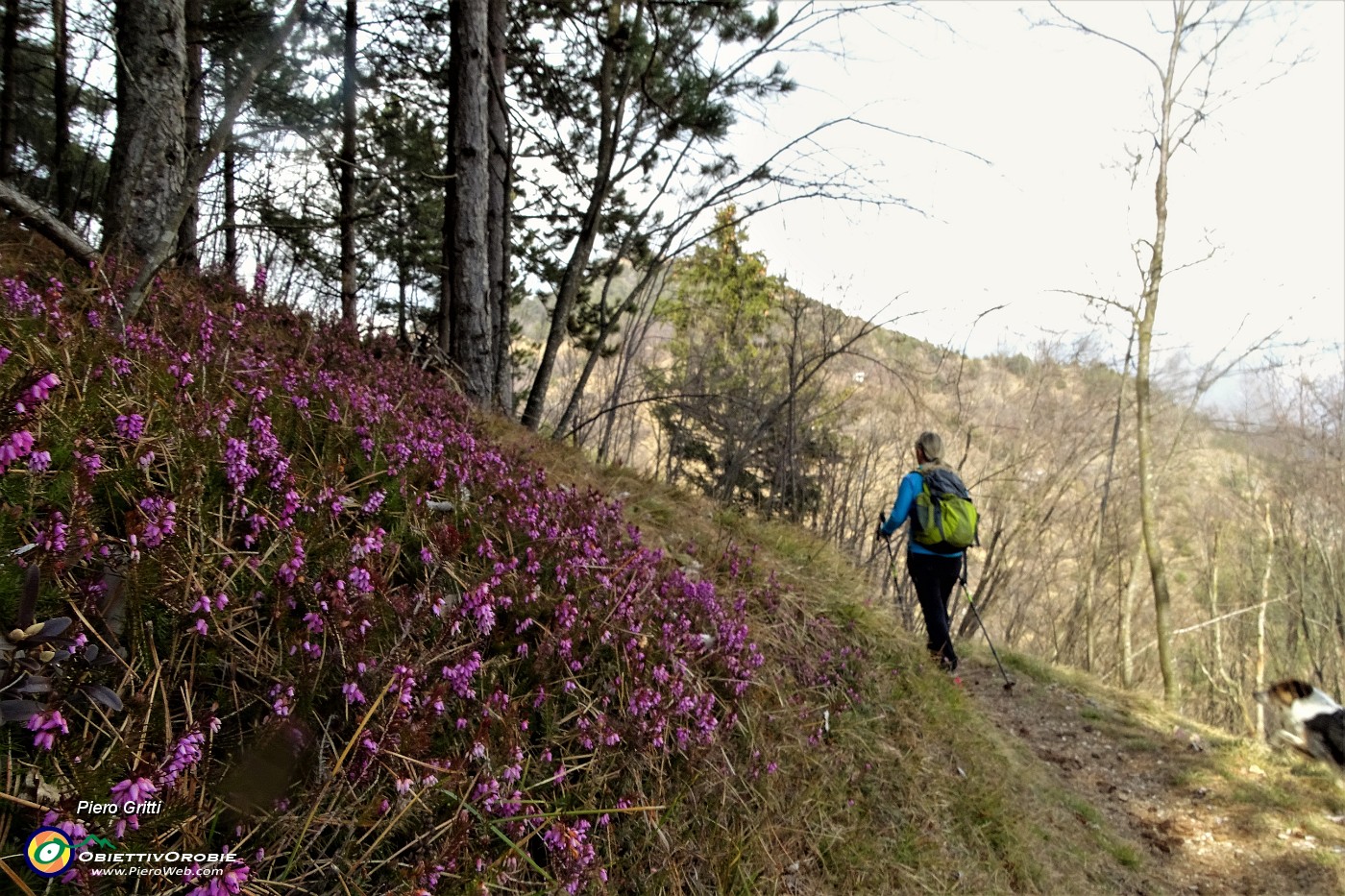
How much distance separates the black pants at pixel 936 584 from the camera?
5.56 m

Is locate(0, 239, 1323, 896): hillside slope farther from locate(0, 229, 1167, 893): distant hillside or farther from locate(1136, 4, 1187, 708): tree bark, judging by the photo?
locate(1136, 4, 1187, 708): tree bark

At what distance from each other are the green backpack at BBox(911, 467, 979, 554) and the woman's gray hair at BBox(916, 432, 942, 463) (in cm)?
15

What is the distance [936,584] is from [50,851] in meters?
5.62

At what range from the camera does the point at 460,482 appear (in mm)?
2572

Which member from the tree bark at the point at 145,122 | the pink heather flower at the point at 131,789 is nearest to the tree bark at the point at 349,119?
the tree bark at the point at 145,122

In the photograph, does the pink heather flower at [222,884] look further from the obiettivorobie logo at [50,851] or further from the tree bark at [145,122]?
the tree bark at [145,122]

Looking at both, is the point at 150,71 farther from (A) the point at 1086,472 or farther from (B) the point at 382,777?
(A) the point at 1086,472

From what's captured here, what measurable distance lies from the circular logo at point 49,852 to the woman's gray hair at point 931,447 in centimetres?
559

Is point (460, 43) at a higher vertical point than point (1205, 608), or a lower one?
higher

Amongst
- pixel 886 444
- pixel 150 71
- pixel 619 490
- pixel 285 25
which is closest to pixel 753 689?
pixel 619 490

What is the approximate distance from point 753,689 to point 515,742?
1.45m

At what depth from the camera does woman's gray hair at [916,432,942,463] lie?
222 inches

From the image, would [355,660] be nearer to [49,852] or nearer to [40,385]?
[49,852]

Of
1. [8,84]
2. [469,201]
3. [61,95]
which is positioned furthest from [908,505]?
[8,84]
